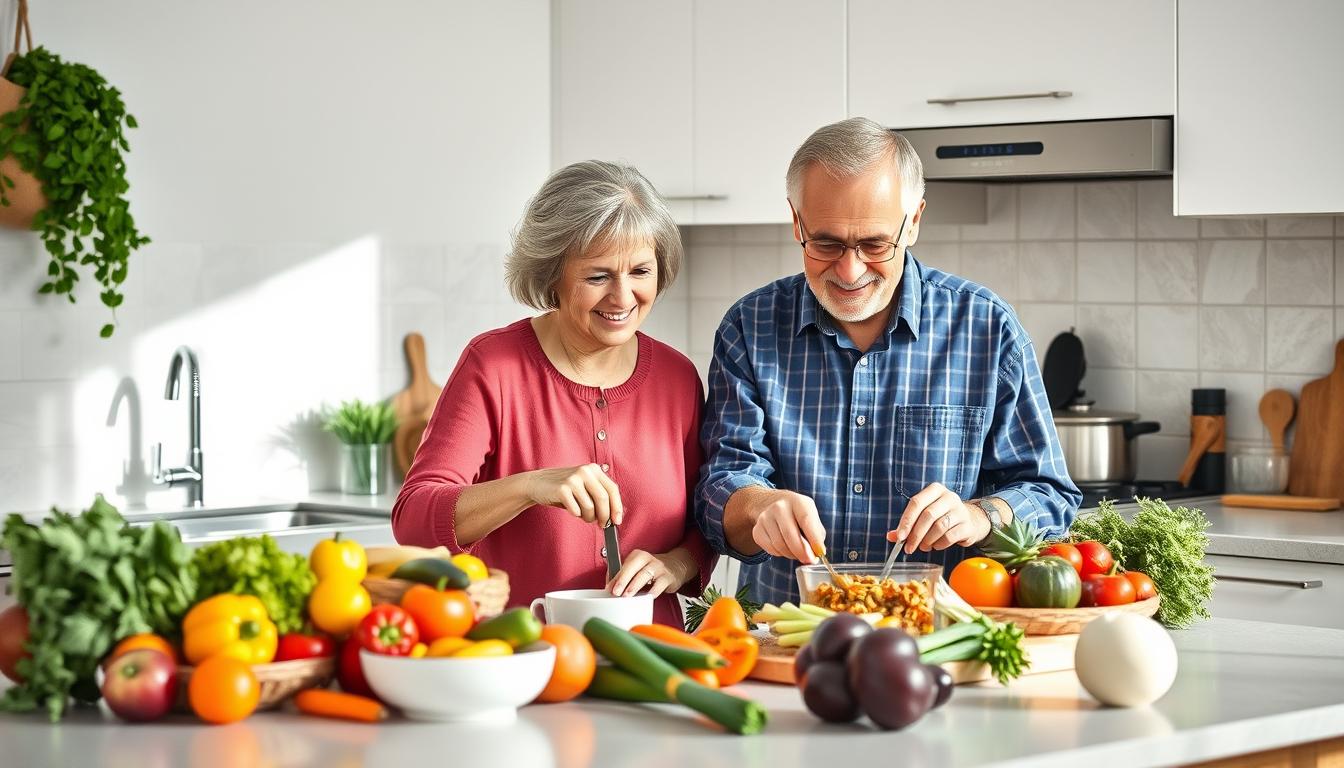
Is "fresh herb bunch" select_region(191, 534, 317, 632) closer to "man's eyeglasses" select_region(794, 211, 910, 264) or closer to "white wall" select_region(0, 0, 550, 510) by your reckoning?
"man's eyeglasses" select_region(794, 211, 910, 264)

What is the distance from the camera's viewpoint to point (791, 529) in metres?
2.01

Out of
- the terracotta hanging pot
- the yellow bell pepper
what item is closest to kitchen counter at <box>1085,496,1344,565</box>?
the yellow bell pepper

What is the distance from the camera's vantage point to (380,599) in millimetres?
1729

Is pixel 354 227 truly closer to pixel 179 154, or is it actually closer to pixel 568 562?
pixel 179 154

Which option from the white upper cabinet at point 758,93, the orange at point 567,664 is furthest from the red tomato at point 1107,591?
the white upper cabinet at point 758,93

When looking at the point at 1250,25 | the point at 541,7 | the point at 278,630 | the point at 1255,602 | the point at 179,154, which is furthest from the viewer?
the point at 541,7

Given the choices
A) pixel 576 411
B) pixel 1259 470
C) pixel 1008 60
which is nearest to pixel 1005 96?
pixel 1008 60

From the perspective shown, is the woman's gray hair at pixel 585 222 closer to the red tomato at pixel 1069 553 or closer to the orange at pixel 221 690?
the red tomato at pixel 1069 553

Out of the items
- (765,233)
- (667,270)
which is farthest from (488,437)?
(765,233)

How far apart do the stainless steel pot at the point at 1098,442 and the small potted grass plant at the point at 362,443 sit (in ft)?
5.33

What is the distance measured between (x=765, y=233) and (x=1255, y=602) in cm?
189

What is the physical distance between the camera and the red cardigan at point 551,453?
7.48ft

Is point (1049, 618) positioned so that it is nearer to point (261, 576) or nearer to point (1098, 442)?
point (261, 576)

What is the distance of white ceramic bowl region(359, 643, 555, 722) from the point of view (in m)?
1.57
